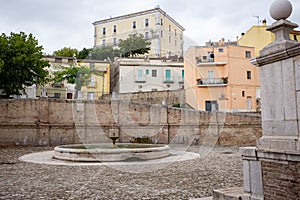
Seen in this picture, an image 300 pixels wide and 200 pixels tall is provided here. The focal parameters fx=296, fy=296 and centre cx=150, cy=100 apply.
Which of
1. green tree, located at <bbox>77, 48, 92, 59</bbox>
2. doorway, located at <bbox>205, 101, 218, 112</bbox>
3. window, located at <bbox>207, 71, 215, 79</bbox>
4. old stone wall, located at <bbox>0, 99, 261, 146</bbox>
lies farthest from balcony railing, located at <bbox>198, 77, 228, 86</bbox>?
green tree, located at <bbox>77, 48, 92, 59</bbox>

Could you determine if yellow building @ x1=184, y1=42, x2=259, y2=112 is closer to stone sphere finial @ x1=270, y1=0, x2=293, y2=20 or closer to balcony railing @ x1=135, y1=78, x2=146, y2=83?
balcony railing @ x1=135, y1=78, x2=146, y2=83

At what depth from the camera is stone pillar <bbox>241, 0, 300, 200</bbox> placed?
13.1 ft

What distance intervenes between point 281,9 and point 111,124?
2266 cm

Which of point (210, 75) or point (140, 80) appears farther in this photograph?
point (140, 80)

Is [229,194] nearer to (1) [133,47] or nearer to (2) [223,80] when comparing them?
(2) [223,80]

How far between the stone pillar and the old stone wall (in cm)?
1922

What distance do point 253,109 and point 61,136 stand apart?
2286 cm

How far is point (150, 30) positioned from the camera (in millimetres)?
57344

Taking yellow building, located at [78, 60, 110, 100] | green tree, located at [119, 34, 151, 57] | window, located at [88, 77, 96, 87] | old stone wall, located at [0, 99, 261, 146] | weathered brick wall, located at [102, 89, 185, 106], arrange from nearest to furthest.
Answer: old stone wall, located at [0, 99, 261, 146] < yellow building, located at [78, 60, 110, 100] < weathered brick wall, located at [102, 89, 185, 106] < window, located at [88, 77, 96, 87] < green tree, located at [119, 34, 151, 57]

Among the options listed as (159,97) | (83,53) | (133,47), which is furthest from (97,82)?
(83,53)

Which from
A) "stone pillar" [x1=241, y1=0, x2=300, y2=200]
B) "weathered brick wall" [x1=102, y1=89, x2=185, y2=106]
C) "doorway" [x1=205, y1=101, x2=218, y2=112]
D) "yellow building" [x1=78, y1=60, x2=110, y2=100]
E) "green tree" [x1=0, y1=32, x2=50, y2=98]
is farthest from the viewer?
"weathered brick wall" [x1=102, y1=89, x2=185, y2=106]

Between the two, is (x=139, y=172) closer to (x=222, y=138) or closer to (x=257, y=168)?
(x=257, y=168)

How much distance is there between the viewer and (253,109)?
35875 millimetres

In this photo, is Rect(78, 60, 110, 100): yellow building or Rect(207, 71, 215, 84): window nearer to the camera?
Rect(207, 71, 215, 84): window
